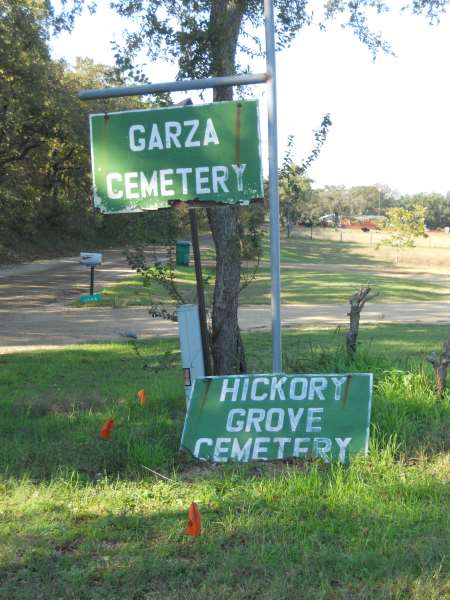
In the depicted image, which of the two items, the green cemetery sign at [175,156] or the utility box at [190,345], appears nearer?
the green cemetery sign at [175,156]

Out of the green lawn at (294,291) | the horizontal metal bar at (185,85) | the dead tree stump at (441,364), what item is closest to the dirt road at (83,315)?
the green lawn at (294,291)

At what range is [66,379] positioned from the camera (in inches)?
340

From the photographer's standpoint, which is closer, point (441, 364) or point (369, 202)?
point (441, 364)

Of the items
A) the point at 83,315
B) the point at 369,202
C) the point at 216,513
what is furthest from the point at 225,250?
the point at 369,202

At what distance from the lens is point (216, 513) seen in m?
4.07

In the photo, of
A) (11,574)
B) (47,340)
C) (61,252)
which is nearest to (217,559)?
(11,574)

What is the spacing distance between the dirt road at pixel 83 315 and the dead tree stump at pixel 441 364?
4.49 m

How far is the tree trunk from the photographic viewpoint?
7.02m

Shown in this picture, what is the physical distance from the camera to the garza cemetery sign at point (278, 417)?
4.88 m

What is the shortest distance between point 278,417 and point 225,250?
2.36 m

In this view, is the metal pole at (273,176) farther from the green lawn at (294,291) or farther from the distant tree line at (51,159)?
the green lawn at (294,291)

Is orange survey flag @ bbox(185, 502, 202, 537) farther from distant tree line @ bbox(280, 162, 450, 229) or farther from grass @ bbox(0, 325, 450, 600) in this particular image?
distant tree line @ bbox(280, 162, 450, 229)

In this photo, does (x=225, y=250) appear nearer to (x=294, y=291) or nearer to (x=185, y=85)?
(x=185, y=85)

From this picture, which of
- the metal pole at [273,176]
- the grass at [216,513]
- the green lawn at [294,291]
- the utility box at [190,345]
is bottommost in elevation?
the green lawn at [294,291]
